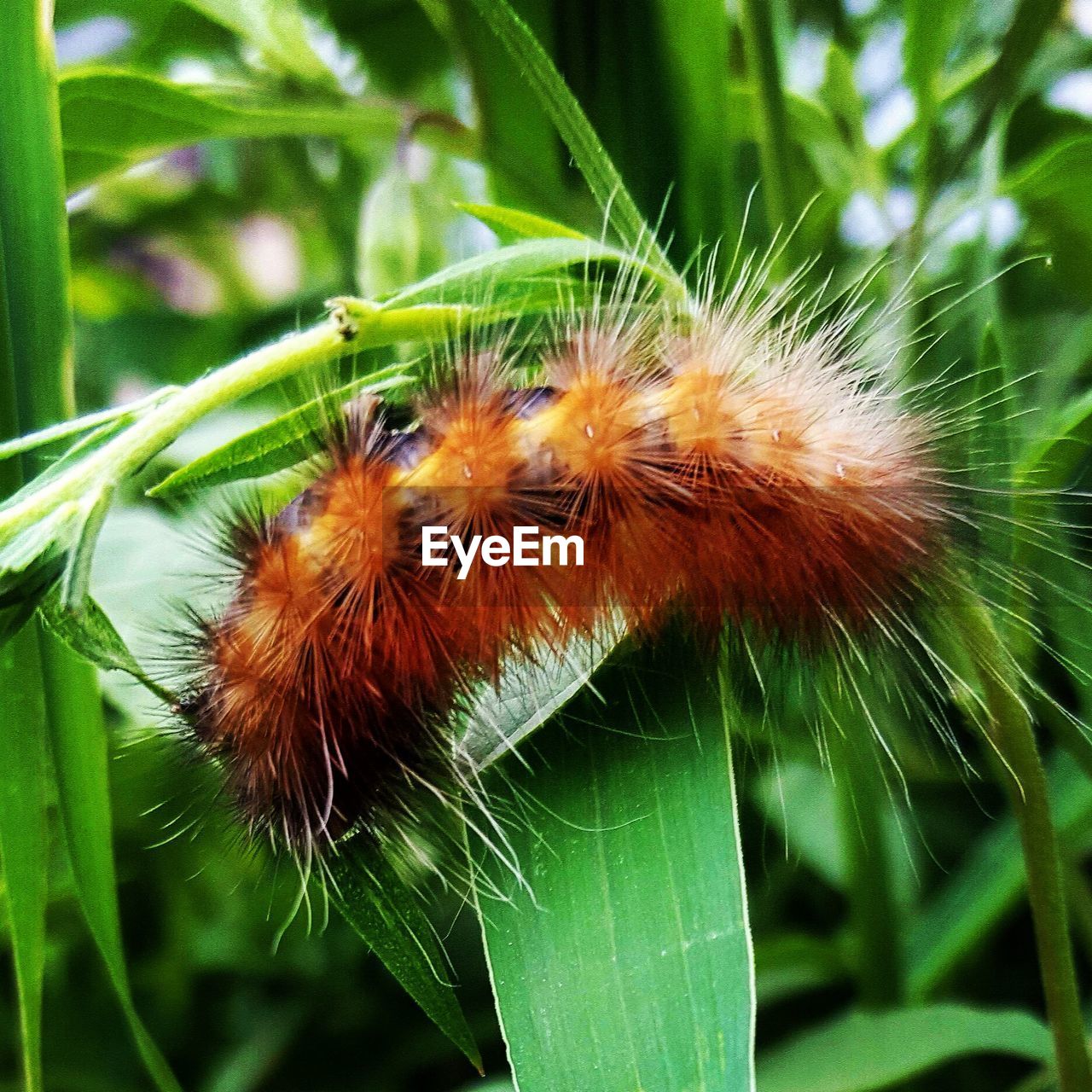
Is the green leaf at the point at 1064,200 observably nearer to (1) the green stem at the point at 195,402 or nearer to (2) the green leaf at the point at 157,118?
(2) the green leaf at the point at 157,118

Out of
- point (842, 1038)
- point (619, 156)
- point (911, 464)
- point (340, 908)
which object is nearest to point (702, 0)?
point (619, 156)

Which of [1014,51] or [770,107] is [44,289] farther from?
[1014,51]

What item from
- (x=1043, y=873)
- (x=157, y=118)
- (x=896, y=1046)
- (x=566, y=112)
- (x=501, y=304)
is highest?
(x=157, y=118)

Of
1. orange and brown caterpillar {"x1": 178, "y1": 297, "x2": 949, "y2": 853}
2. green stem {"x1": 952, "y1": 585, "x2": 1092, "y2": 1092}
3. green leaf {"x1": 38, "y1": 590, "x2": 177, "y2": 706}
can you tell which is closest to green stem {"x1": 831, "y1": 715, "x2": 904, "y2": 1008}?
green stem {"x1": 952, "y1": 585, "x2": 1092, "y2": 1092}

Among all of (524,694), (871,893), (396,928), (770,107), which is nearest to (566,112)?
(770,107)

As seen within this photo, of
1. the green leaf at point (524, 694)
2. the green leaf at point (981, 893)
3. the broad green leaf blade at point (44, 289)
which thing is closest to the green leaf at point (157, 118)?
the broad green leaf blade at point (44, 289)

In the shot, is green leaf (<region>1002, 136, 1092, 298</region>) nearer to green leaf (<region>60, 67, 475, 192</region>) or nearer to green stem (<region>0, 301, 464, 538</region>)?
green leaf (<region>60, 67, 475, 192</region>)

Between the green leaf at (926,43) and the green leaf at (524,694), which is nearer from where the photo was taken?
the green leaf at (524,694)
